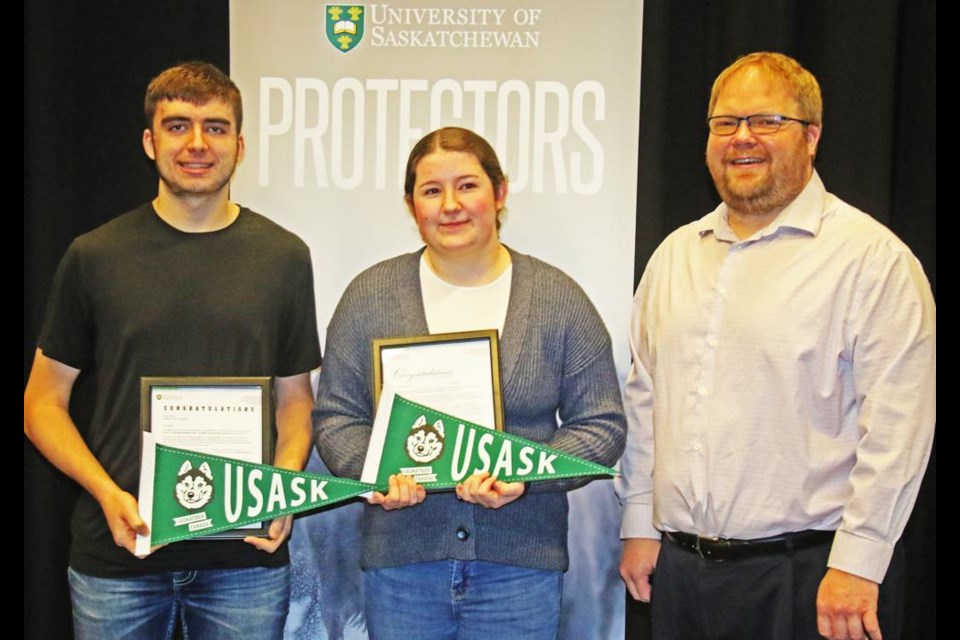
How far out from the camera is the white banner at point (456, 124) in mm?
3355

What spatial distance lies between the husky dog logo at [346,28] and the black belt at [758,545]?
197 cm

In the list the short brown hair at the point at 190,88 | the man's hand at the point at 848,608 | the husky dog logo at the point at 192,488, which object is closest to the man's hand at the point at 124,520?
the husky dog logo at the point at 192,488

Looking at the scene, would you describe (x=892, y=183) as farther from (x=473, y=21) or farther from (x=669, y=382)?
(x=473, y=21)

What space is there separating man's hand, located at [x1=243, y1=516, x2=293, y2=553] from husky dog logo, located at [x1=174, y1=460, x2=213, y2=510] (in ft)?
0.57

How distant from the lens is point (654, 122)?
3480 mm

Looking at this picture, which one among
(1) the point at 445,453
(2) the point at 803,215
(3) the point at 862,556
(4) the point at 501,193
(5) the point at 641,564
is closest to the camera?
(3) the point at 862,556

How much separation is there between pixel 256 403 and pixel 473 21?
152cm

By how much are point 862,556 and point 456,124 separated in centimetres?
185

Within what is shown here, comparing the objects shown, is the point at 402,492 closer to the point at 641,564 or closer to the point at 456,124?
the point at 641,564

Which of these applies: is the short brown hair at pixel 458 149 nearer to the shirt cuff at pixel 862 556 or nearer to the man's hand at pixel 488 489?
the man's hand at pixel 488 489

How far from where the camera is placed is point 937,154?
11.3 ft

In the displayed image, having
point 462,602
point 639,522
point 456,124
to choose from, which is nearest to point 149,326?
point 462,602

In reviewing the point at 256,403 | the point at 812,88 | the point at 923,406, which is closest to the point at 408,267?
the point at 256,403

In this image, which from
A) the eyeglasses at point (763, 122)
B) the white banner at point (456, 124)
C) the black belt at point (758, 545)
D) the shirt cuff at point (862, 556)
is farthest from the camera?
the white banner at point (456, 124)
